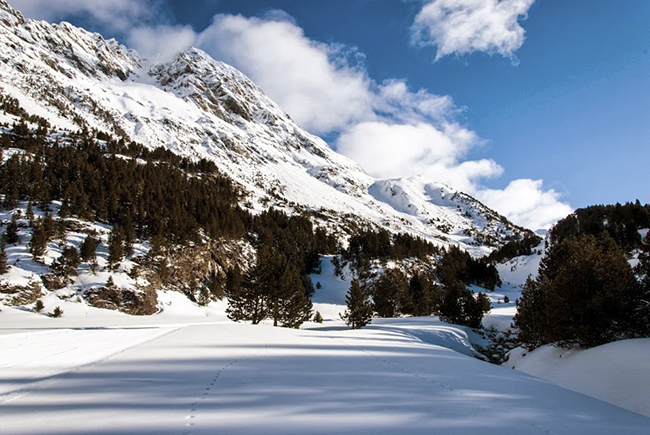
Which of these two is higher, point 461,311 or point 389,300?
point 389,300

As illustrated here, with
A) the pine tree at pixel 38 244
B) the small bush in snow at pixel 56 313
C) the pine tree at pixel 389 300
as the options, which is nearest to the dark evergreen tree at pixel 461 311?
the pine tree at pixel 389 300

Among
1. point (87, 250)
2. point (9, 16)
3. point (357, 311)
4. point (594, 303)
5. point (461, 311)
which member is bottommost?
point (461, 311)

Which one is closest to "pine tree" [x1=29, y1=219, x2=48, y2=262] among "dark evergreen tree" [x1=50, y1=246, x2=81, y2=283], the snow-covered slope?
"dark evergreen tree" [x1=50, y1=246, x2=81, y2=283]

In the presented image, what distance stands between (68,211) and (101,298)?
17924 millimetres

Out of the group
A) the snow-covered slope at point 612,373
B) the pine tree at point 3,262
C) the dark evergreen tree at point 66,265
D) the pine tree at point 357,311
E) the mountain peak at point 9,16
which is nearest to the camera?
the snow-covered slope at point 612,373

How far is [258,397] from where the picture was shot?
5.73 m

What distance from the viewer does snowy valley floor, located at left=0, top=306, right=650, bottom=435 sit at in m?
4.36

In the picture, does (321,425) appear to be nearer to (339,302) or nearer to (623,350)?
(623,350)

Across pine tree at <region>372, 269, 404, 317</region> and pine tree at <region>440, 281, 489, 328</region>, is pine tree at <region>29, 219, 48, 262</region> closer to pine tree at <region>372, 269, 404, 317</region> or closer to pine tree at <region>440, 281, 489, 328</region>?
pine tree at <region>372, 269, 404, 317</region>

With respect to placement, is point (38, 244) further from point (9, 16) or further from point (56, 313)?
point (9, 16)

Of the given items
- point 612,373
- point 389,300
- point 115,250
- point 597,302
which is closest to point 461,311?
point 389,300

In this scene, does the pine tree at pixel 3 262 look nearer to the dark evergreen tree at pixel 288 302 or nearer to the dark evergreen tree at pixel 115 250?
the dark evergreen tree at pixel 115 250

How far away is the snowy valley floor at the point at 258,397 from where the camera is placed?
14.3ft

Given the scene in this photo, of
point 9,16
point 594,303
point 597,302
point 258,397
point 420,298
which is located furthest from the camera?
point 9,16
